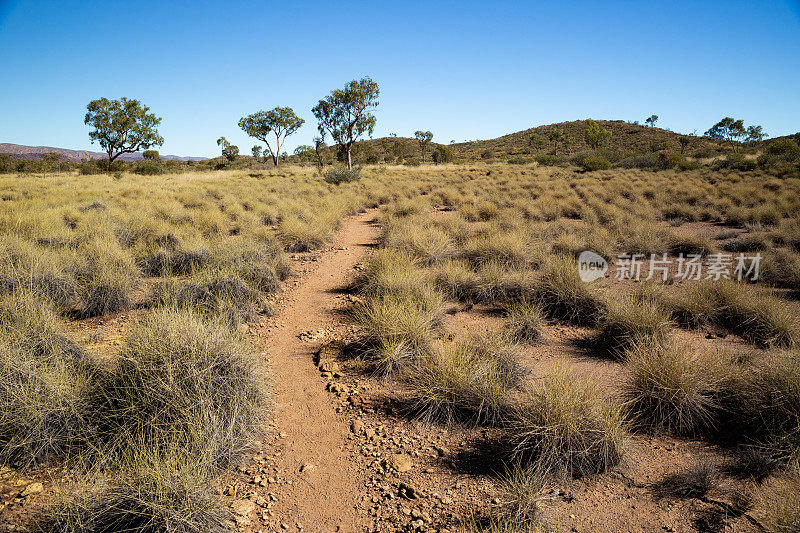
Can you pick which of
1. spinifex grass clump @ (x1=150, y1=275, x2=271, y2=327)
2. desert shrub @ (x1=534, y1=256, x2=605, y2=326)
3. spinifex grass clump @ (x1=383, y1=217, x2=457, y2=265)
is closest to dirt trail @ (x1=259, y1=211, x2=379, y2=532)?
spinifex grass clump @ (x1=150, y1=275, x2=271, y2=327)

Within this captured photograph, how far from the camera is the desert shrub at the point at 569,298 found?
5.62m

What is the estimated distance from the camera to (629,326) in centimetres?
481

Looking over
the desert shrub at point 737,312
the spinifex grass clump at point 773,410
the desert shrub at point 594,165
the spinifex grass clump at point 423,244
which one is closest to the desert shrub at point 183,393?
the spinifex grass clump at point 773,410

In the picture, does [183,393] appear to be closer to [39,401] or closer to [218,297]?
[39,401]

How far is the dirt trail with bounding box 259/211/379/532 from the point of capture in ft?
8.73

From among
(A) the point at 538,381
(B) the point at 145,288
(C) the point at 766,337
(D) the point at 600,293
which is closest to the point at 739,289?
(C) the point at 766,337

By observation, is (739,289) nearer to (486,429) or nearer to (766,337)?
(766,337)

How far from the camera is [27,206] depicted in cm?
1184

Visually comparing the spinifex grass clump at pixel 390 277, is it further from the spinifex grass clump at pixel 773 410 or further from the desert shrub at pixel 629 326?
the spinifex grass clump at pixel 773 410

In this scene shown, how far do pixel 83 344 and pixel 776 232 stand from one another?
13.8m

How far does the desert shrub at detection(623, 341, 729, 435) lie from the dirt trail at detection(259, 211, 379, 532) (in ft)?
8.33

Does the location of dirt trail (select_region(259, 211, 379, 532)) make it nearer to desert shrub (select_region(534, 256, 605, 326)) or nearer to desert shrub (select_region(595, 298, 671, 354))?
desert shrub (select_region(534, 256, 605, 326))

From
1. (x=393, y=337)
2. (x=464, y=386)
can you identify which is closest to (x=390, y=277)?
(x=393, y=337)

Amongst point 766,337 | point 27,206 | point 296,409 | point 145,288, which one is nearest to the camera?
point 296,409
